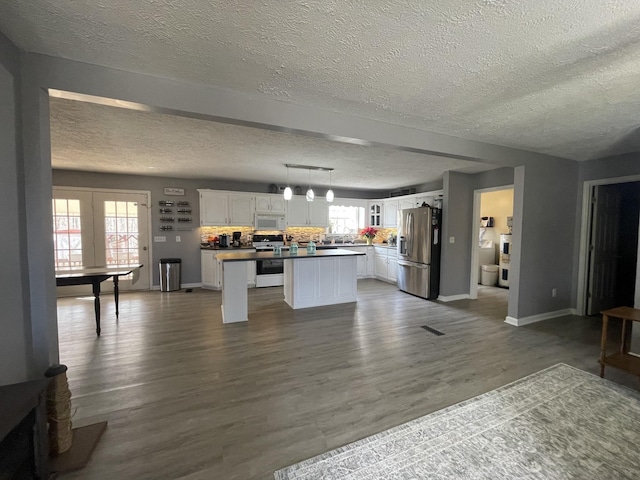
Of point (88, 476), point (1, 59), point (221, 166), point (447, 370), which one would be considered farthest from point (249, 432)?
point (221, 166)

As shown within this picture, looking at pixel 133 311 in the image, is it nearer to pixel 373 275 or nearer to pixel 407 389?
pixel 407 389

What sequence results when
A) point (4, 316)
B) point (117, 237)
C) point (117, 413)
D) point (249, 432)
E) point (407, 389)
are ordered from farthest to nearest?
1. point (117, 237)
2. point (407, 389)
3. point (117, 413)
4. point (249, 432)
5. point (4, 316)

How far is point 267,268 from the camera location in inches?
251

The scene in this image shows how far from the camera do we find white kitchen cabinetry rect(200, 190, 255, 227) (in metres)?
6.28

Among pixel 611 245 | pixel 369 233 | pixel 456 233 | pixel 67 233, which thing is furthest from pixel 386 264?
pixel 67 233

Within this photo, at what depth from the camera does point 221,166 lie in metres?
4.91

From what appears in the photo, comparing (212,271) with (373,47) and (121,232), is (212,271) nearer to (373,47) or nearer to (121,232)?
(121,232)

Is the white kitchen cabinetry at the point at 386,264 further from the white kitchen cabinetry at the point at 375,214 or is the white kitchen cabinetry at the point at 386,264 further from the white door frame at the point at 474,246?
the white door frame at the point at 474,246

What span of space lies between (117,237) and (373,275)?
21.1ft

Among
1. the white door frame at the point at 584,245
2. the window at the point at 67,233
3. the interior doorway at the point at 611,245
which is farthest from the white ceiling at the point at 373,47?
the window at the point at 67,233

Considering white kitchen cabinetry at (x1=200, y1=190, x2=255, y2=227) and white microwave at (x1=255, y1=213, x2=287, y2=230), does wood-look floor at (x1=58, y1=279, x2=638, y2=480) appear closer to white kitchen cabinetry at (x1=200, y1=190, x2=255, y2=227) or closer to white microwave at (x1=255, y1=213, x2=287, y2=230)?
white kitchen cabinetry at (x1=200, y1=190, x2=255, y2=227)

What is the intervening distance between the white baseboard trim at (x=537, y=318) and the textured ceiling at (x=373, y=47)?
113 inches

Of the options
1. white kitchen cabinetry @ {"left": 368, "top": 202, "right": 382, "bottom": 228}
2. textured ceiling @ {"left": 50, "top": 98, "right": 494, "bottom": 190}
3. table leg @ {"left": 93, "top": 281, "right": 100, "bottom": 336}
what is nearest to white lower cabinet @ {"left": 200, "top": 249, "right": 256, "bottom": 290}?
textured ceiling @ {"left": 50, "top": 98, "right": 494, "bottom": 190}

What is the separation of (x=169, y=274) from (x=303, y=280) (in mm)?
3285
